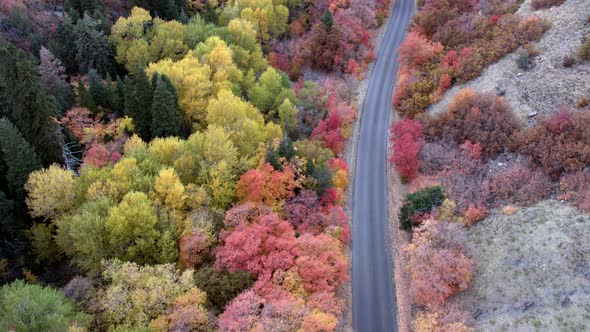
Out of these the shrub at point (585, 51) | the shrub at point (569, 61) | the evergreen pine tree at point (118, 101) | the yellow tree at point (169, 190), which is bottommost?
the yellow tree at point (169, 190)

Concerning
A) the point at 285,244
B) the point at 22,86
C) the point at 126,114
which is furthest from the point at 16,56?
the point at 285,244

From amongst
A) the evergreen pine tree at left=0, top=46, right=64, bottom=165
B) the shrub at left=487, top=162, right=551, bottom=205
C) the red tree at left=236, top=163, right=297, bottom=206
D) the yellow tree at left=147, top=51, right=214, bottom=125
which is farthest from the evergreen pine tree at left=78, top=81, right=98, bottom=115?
the shrub at left=487, top=162, right=551, bottom=205

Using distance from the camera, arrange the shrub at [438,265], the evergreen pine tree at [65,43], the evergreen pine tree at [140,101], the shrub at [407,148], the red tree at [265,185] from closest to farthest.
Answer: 1. the shrub at [438,265]
2. the red tree at [265,185]
3. the shrub at [407,148]
4. the evergreen pine tree at [140,101]
5. the evergreen pine tree at [65,43]

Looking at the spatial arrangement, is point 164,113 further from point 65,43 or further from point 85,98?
point 65,43

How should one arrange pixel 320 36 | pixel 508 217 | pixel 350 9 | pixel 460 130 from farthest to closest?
pixel 350 9 < pixel 320 36 < pixel 460 130 < pixel 508 217

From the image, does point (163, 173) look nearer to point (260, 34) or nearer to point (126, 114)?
point (126, 114)

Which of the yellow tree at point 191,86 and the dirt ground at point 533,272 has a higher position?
the yellow tree at point 191,86

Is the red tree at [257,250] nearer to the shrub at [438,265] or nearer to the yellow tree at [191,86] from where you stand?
the shrub at [438,265]

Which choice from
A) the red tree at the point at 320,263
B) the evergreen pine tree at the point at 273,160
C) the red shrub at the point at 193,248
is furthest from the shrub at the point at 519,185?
the red shrub at the point at 193,248
